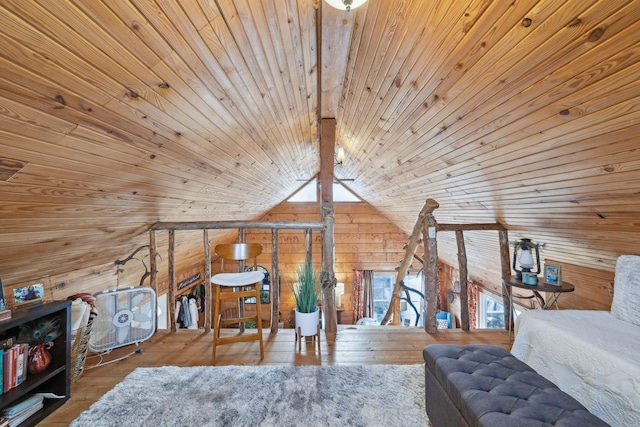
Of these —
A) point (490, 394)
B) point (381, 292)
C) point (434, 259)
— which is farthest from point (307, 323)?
point (381, 292)

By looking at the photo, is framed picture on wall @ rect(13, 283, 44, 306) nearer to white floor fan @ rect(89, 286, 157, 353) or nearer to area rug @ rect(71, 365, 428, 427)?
white floor fan @ rect(89, 286, 157, 353)

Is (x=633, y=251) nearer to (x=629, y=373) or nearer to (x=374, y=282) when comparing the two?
(x=629, y=373)

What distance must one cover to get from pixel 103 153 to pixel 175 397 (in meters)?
1.58

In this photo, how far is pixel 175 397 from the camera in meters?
1.85

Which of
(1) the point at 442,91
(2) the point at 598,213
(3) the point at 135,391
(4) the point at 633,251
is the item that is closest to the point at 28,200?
(3) the point at 135,391

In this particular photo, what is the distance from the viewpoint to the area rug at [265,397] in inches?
64.8

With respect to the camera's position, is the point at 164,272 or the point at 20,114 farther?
the point at 164,272

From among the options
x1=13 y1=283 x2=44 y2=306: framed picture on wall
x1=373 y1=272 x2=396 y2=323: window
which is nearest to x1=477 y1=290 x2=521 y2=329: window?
x1=373 y1=272 x2=396 y2=323: window

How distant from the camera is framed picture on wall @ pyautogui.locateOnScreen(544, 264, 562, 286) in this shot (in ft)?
7.92

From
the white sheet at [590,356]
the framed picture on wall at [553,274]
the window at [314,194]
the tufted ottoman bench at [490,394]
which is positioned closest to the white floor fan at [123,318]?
the tufted ottoman bench at [490,394]

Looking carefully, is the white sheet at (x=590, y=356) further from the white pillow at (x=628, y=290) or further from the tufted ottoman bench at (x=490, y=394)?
the tufted ottoman bench at (x=490, y=394)

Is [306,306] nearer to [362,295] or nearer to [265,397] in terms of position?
[265,397]

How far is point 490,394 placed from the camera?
3.93 ft

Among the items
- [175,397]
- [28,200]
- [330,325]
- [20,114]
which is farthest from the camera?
[330,325]
